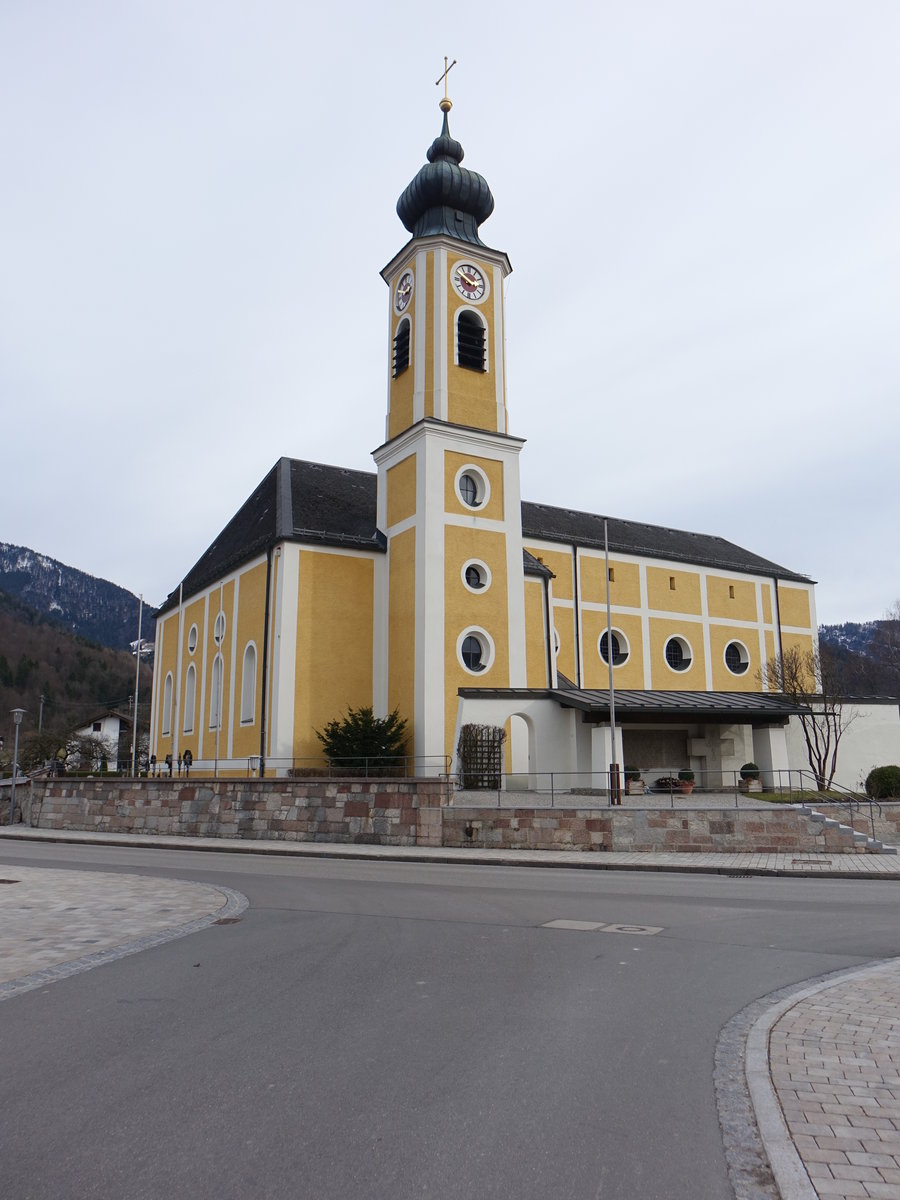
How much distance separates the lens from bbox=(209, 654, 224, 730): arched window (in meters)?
36.6

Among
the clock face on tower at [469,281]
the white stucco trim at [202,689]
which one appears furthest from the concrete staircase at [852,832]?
the white stucco trim at [202,689]

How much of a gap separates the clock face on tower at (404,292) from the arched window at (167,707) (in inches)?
765

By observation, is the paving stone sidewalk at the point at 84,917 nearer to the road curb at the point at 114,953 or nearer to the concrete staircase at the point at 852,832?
the road curb at the point at 114,953

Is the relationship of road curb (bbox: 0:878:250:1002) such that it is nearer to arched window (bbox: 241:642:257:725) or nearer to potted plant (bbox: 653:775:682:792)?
potted plant (bbox: 653:775:682:792)

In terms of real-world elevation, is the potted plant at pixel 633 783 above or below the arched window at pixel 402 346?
below

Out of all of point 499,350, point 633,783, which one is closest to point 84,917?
point 633,783

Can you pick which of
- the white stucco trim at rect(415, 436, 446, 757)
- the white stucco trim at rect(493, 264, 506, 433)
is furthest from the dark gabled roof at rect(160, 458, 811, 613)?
the white stucco trim at rect(493, 264, 506, 433)

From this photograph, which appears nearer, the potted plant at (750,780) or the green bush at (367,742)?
the potted plant at (750,780)

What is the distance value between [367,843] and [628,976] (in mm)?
15199

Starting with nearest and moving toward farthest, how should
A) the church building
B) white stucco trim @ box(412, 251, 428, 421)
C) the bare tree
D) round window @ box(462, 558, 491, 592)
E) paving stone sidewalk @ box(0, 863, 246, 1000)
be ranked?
paving stone sidewalk @ box(0, 863, 246, 1000) < the church building < the bare tree < round window @ box(462, 558, 491, 592) < white stucco trim @ box(412, 251, 428, 421)

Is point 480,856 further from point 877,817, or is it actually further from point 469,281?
point 469,281

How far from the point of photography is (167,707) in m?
43.0

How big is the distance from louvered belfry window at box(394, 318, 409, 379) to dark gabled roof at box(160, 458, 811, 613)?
17.9ft

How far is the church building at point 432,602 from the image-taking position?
29781 millimetres
